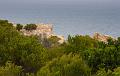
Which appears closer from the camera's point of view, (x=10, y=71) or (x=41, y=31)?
(x=10, y=71)

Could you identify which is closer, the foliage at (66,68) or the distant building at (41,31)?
the foliage at (66,68)

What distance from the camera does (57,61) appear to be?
32.2 metres

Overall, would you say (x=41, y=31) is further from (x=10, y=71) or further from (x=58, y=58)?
(x=10, y=71)

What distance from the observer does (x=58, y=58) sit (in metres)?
33.0

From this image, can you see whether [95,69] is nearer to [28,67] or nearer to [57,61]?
[57,61]

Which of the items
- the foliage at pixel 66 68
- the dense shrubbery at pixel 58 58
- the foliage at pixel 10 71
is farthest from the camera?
the dense shrubbery at pixel 58 58

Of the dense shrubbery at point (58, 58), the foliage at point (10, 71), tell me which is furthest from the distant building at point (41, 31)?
the foliage at point (10, 71)

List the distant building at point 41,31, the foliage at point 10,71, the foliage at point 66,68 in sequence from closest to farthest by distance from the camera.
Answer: the foliage at point 66,68, the foliage at point 10,71, the distant building at point 41,31

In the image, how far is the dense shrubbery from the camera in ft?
102

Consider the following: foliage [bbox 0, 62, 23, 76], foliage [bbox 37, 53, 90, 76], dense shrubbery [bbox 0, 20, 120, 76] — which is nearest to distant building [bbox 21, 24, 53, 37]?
dense shrubbery [bbox 0, 20, 120, 76]

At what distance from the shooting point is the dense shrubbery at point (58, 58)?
102 ft

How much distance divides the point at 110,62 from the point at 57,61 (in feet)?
13.9

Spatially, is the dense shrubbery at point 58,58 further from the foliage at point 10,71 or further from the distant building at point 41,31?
the distant building at point 41,31

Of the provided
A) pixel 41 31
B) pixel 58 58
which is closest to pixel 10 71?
pixel 58 58
